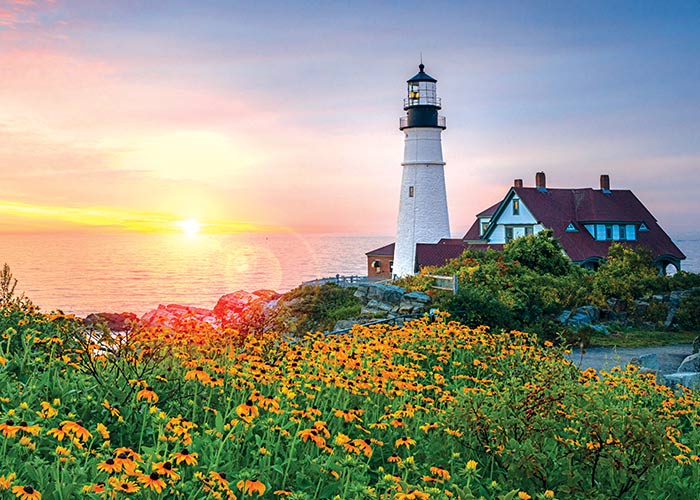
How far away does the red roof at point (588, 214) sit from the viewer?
3506cm

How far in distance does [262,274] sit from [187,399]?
7037cm

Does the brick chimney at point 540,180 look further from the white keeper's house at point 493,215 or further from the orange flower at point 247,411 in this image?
the orange flower at point 247,411

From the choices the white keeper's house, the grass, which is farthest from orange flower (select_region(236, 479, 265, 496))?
the white keeper's house

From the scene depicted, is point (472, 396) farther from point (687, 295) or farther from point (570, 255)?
point (570, 255)

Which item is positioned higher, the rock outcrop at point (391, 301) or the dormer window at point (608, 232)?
the dormer window at point (608, 232)

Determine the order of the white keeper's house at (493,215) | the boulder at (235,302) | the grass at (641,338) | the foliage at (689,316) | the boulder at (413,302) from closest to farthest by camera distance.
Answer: the grass at (641,338)
the boulder at (413,302)
the foliage at (689,316)
the boulder at (235,302)
the white keeper's house at (493,215)

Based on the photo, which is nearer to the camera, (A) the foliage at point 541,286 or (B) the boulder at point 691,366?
(B) the boulder at point 691,366

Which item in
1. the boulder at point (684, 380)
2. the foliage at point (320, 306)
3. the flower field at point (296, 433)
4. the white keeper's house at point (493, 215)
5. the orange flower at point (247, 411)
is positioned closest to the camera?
the flower field at point (296, 433)

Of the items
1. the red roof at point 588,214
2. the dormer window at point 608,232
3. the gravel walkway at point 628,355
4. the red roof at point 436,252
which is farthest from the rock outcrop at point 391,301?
→ the dormer window at point 608,232

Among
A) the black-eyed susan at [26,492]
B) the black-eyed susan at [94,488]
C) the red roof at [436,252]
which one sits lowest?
the black-eyed susan at [94,488]

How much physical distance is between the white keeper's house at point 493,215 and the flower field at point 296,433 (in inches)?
1124

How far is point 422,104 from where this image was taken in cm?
3662

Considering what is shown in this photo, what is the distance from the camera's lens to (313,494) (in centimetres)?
478

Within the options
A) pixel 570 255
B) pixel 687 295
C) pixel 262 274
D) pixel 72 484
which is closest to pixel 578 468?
pixel 72 484
